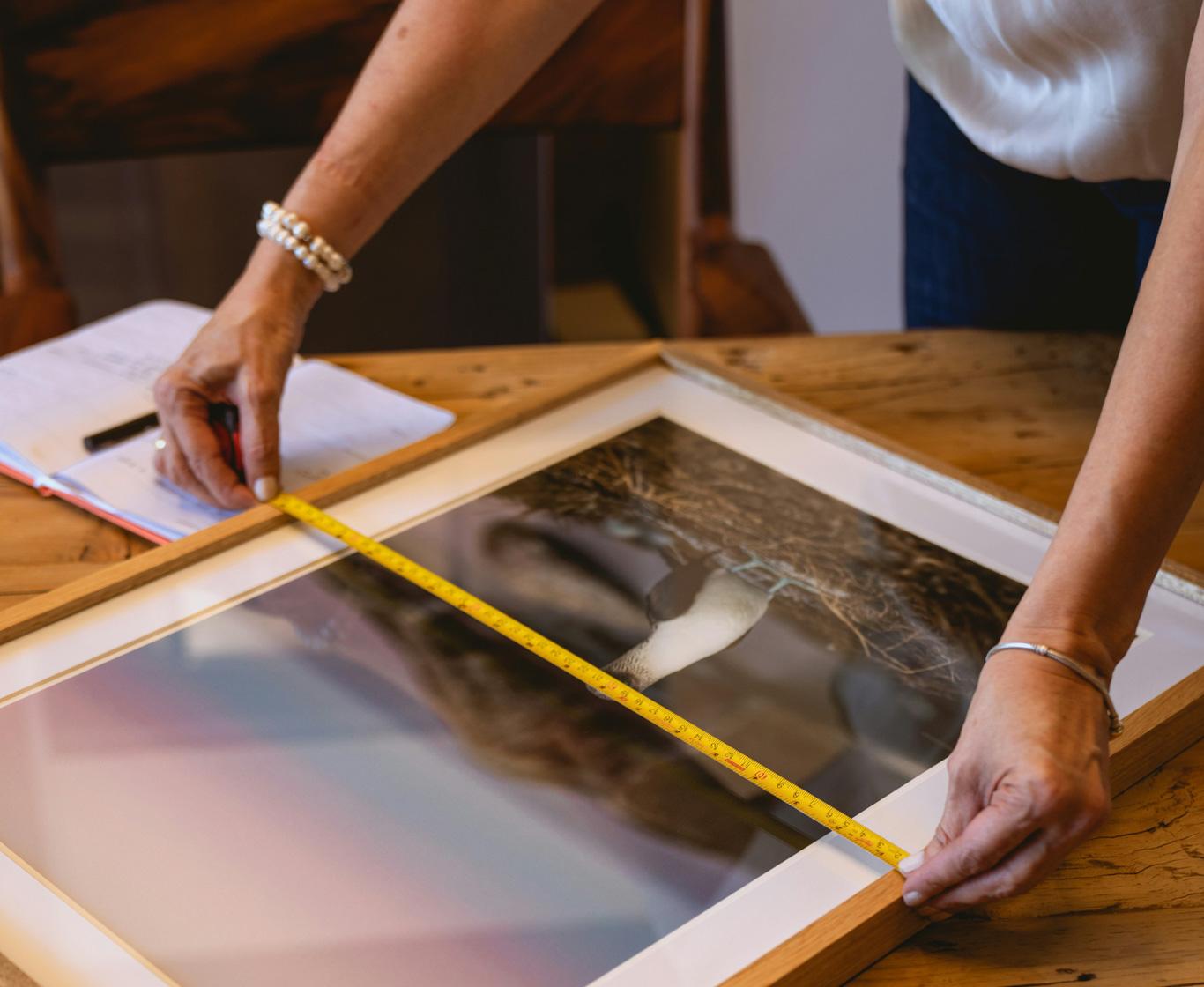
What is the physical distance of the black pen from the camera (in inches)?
39.6

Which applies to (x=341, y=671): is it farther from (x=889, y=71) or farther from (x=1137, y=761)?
(x=889, y=71)

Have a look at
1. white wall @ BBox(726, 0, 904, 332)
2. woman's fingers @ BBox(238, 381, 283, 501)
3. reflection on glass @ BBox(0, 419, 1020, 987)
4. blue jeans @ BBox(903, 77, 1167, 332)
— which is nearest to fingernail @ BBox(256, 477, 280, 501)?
woman's fingers @ BBox(238, 381, 283, 501)

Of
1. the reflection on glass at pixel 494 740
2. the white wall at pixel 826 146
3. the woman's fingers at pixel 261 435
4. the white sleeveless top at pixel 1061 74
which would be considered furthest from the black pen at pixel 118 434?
the white wall at pixel 826 146

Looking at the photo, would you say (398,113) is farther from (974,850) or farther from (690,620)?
(974,850)

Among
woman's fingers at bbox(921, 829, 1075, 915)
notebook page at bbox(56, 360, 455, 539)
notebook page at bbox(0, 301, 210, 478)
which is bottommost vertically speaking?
woman's fingers at bbox(921, 829, 1075, 915)

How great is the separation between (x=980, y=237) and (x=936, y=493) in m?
0.38

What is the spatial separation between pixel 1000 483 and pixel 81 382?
74 centimetres

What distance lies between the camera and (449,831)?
647mm

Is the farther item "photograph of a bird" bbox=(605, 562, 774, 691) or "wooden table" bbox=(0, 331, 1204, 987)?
"photograph of a bird" bbox=(605, 562, 774, 691)

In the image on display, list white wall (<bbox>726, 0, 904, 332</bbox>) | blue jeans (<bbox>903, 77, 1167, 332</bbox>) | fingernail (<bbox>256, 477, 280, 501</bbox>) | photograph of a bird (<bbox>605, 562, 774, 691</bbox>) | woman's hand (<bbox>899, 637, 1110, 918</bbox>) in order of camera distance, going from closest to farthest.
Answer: woman's hand (<bbox>899, 637, 1110, 918</bbox>) < photograph of a bird (<bbox>605, 562, 774, 691</bbox>) < fingernail (<bbox>256, 477, 280, 501</bbox>) < blue jeans (<bbox>903, 77, 1167, 332</bbox>) < white wall (<bbox>726, 0, 904, 332</bbox>)

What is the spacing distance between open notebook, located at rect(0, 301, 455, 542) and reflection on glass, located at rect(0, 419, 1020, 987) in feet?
0.52

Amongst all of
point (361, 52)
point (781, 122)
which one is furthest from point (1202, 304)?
point (781, 122)

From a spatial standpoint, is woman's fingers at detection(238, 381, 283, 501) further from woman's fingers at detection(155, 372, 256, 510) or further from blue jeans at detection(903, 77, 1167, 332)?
blue jeans at detection(903, 77, 1167, 332)

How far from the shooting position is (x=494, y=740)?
70 cm
